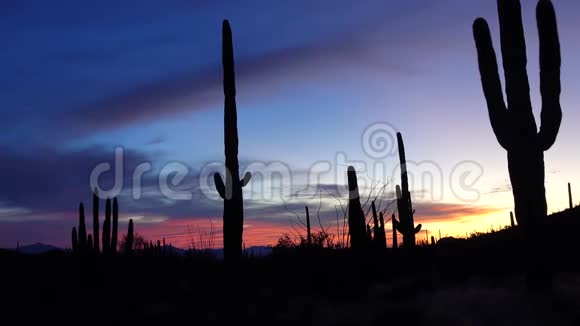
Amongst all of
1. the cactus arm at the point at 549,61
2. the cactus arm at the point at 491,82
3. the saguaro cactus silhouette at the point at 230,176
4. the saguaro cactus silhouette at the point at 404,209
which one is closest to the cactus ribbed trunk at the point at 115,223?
the saguaro cactus silhouette at the point at 230,176

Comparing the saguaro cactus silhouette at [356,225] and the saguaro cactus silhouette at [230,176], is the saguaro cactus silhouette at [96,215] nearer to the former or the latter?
the saguaro cactus silhouette at [230,176]

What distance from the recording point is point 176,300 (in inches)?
511

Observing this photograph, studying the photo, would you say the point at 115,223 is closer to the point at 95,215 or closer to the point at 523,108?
the point at 95,215

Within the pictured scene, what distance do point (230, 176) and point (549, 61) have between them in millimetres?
7291

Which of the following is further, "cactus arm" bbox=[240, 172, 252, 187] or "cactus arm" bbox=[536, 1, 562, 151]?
"cactus arm" bbox=[240, 172, 252, 187]

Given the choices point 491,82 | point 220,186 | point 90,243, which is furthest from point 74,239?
point 491,82

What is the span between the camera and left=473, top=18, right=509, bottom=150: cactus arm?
396 inches

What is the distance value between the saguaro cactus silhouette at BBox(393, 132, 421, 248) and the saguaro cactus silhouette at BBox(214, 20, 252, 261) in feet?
27.9

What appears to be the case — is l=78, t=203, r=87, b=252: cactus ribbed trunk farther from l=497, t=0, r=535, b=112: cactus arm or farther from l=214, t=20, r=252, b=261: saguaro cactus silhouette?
l=497, t=0, r=535, b=112: cactus arm

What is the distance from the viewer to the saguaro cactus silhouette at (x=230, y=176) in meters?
13.7

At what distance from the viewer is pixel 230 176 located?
14023 mm

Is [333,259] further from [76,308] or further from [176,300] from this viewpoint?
[76,308]

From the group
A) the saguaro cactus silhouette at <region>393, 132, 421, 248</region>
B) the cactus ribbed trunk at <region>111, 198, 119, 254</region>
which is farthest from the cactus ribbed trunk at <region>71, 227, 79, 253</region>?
the saguaro cactus silhouette at <region>393, 132, 421, 248</region>

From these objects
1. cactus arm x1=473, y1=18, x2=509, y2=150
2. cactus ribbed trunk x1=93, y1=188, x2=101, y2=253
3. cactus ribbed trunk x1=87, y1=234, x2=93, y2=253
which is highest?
cactus arm x1=473, y1=18, x2=509, y2=150
